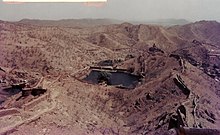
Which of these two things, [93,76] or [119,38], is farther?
[119,38]

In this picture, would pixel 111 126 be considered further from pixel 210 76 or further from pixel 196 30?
pixel 196 30

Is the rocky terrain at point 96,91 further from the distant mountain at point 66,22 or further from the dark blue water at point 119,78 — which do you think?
the distant mountain at point 66,22

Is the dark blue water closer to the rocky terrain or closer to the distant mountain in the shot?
the rocky terrain

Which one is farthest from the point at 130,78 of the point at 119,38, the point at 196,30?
the point at 196,30

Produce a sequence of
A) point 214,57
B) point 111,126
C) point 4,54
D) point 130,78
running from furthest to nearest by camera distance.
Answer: point 214,57
point 4,54
point 130,78
point 111,126

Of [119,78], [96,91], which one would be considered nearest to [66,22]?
[119,78]

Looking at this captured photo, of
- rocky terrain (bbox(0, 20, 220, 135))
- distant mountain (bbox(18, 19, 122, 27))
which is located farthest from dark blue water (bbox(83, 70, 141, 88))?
distant mountain (bbox(18, 19, 122, 27))

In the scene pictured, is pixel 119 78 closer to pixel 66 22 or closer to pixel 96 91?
pixel 96 91
